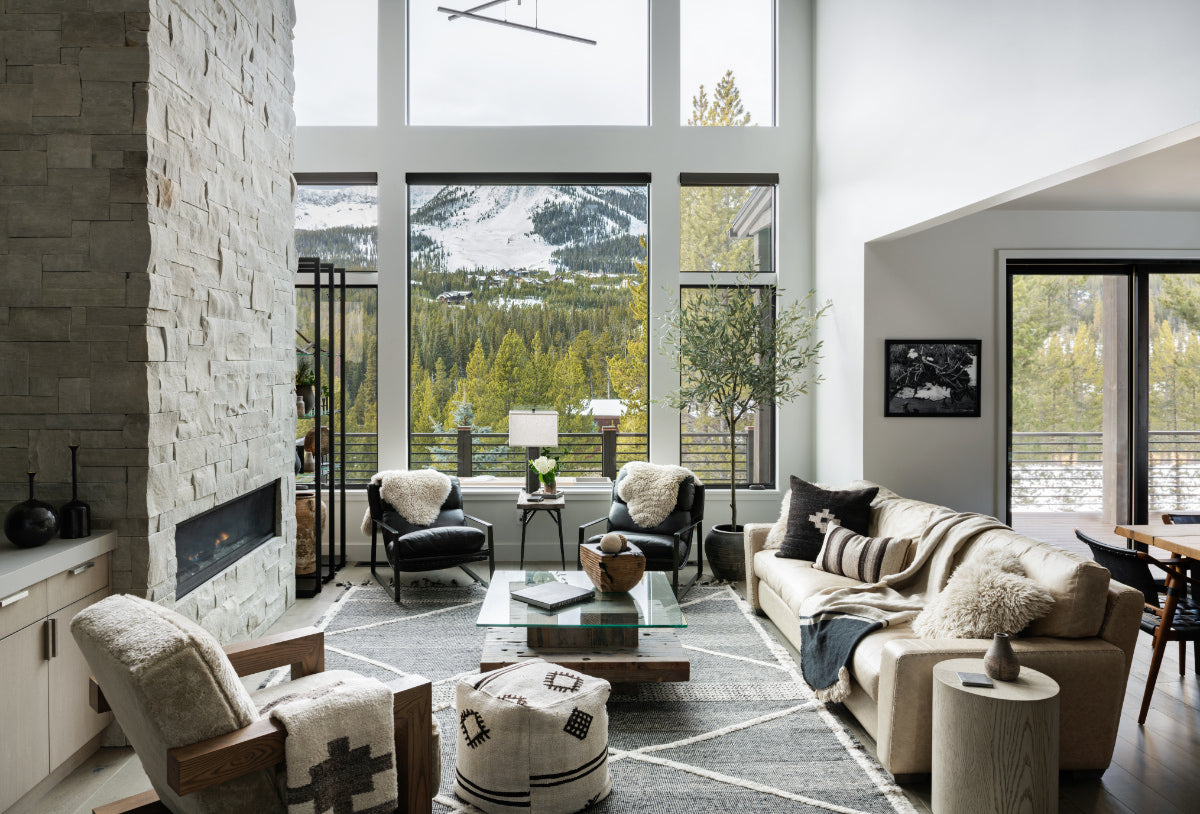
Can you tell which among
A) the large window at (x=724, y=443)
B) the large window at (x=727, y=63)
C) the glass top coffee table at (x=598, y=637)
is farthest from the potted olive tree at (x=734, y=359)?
the glass top coffee table at (x=598, y=637)

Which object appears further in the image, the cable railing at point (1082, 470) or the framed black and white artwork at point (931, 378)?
the cable railing at point (1082, 470)

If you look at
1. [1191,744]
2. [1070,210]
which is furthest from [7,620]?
[1070,210]

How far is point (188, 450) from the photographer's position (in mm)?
3637

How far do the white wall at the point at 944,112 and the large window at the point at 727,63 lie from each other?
450mm

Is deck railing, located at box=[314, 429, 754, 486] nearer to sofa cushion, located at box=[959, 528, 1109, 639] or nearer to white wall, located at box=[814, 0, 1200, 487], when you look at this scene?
white wall, located at box=[814, 0, 1200, 487]

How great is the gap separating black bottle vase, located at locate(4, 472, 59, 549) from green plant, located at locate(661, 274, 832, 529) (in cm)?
404

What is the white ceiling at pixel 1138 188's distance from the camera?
155 inches

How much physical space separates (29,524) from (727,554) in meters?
4.16

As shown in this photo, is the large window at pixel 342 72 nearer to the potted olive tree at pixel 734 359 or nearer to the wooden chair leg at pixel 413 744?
the potted olive tree at pixel 734 359

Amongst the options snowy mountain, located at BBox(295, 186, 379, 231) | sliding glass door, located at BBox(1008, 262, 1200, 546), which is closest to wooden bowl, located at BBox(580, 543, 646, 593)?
→ sliding glass door, located at BBox(1008, 262, 1200, 546)

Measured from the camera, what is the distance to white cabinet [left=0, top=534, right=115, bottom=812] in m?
2.63

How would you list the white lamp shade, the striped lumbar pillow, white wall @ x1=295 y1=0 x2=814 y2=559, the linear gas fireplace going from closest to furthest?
the linear gas fireplace
the striped lumbar pillow
the white lamp shade
white wall @ x1=295 y1=0 x2=814 y2=559

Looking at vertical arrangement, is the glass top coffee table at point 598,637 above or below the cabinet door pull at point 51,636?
below

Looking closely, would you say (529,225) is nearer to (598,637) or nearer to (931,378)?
(931,378)
